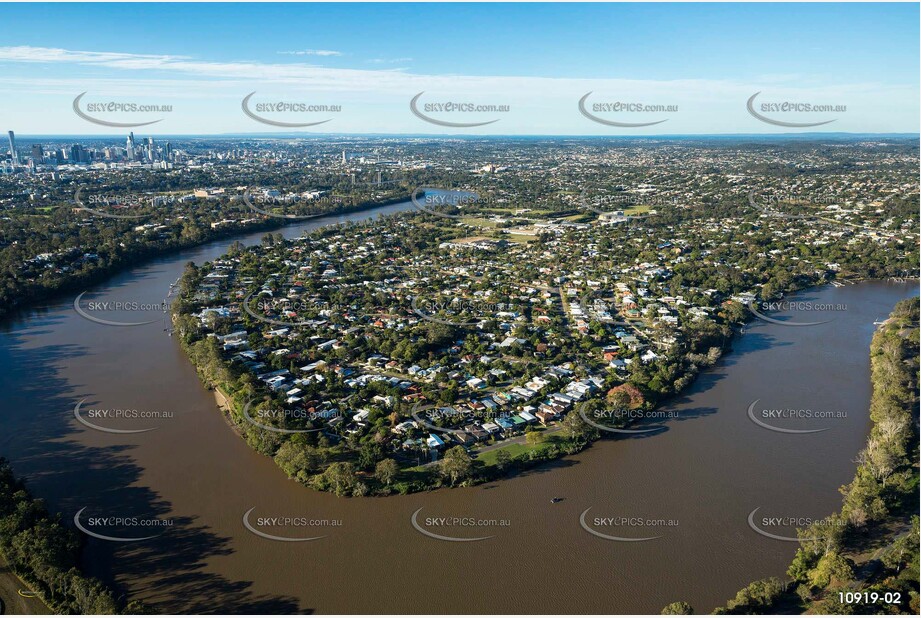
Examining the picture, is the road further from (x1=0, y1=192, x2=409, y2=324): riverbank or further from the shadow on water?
(x1=0, y1=192, x2=409, y2=324): riverbank

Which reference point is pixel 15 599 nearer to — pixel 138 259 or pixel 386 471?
pixel 386 471

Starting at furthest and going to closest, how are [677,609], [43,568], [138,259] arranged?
[138,259], [43,568], [677,609]

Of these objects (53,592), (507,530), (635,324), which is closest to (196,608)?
(53,592)

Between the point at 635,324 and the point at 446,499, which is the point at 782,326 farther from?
the point at 446,499

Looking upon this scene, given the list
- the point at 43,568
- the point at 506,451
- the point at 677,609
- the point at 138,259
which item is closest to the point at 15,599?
the point at 43,568

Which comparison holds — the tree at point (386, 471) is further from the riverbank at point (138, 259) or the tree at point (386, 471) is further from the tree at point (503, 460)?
the riverbank at point (138, 259)

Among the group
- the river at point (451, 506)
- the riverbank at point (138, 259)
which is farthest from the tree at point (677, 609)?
the riverbank at point (138, 259)

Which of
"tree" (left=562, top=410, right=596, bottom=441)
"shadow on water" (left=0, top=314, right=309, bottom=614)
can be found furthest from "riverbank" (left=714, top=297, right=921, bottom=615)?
"shadow on water" (left=0, top=314, right=309, bottom=614)
